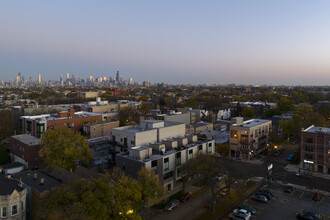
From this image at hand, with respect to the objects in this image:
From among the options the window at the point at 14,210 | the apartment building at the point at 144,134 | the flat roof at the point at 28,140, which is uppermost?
the apartment building at the point at 144,134

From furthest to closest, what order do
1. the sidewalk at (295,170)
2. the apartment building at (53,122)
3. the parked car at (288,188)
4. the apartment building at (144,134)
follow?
the apartment building at (53,122), the sidewalk at (295,170), the apartment building at (144,134), the parked car at (288,188)

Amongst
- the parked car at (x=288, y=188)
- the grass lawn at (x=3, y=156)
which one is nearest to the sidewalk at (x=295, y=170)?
the parked car at (x=288, y=188)

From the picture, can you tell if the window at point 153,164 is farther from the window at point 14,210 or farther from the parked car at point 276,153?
the parked car at point 276,153

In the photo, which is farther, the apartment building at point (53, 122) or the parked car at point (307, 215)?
the apartment building at point (53, 122)

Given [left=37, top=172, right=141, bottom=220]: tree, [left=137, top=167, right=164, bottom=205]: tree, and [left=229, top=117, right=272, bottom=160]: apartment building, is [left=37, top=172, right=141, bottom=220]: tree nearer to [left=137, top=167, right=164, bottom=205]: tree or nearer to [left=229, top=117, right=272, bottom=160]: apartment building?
[left=137, top=167, right=164, bottom=205]: tree

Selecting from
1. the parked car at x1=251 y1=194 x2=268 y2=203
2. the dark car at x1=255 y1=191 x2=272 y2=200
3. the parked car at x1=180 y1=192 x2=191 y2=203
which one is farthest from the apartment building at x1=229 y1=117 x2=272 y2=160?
the parked car at x1=180 y1=192 x2=191 y2=203

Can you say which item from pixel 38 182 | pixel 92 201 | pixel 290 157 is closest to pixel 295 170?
pixel 290 157

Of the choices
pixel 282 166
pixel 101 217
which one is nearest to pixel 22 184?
pixel 101 217

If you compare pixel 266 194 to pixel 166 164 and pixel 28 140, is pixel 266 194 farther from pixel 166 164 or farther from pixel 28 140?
pixel 28 140
